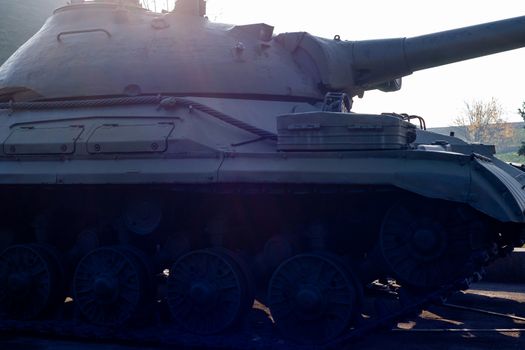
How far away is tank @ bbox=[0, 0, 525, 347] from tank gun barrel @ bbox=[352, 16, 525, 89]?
0.02m

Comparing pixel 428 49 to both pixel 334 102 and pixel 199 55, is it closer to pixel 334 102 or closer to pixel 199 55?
pixel 334 102

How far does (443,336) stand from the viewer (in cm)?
877

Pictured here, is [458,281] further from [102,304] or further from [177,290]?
[102,304]

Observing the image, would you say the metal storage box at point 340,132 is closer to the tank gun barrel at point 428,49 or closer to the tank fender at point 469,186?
the tank fender at point 469,186

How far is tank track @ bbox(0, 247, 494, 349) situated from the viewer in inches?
293

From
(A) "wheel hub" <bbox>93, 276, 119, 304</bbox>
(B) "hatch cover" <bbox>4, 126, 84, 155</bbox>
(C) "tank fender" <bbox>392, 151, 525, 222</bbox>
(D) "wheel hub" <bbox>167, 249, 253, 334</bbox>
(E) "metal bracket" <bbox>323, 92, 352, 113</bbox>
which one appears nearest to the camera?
(C) "tank fender" <bbox>392, 151, 525, 222</bbox>

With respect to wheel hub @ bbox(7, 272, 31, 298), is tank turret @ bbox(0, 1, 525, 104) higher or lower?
higher

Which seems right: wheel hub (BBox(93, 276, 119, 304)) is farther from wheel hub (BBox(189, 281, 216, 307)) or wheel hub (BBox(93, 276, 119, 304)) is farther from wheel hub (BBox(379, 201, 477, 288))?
wheel hub (BBox(379, 201, 477, 288))

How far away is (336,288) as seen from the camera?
25.8 feet

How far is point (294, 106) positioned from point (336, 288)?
2.97m

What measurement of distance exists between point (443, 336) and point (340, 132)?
280 centimetres

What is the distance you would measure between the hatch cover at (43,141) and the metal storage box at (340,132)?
2.59 metres

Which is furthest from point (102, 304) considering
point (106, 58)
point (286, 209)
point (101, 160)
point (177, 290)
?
point (106, 58)

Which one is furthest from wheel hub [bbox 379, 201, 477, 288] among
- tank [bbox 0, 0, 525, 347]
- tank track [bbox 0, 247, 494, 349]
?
tank track [bbox 0, 247, 494, 349]
